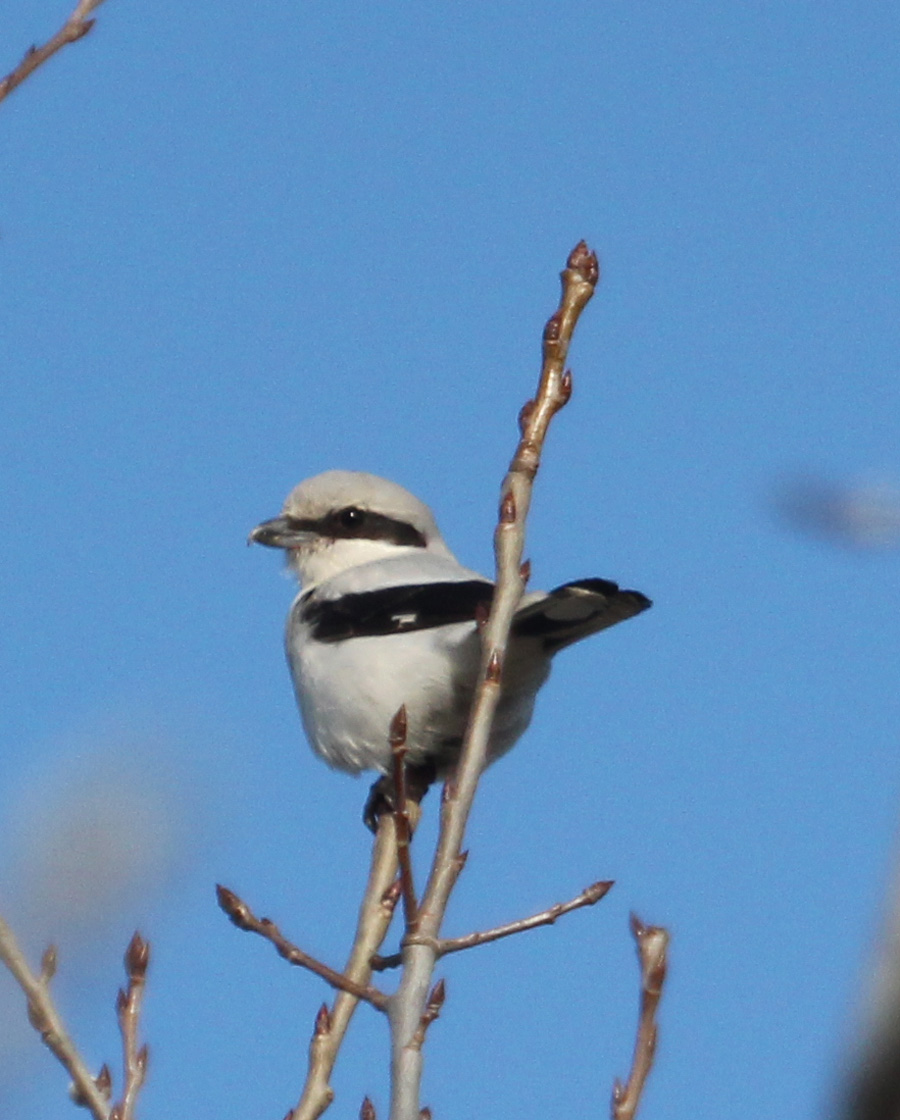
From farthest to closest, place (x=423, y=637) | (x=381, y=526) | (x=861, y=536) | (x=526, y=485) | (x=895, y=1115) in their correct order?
(x=381, y=526), (x=423, y=637), (x=526, y=485), (x=861, y=536), (x=895, y=1115)

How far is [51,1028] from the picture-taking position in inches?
77.5

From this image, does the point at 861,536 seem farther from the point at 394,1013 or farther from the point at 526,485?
the point at 526,485

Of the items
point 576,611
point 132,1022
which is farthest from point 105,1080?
point 576,611

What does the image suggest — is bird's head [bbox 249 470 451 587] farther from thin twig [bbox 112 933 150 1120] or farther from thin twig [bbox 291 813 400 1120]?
thin twig [bbox 112 933 150 1120]

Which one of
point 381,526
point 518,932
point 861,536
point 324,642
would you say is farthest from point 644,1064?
point 381,526

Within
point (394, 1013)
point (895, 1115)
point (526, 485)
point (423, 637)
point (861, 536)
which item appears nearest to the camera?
point (895, 1115)

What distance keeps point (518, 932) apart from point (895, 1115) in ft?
5.08

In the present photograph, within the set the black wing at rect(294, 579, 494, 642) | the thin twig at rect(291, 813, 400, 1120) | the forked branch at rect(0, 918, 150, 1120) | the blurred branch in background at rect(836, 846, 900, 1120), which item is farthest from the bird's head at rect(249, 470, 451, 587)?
the blurred branch in background at rect(836, 846, 900, 1120)

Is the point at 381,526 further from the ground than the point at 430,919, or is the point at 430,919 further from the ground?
the point at 381,526

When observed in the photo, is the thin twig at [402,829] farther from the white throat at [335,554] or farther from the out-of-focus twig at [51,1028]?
the white throat at [335,554]

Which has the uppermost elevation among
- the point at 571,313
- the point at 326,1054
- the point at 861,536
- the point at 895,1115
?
the point at 571,313

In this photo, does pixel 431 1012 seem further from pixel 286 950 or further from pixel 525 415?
pixel 525 415

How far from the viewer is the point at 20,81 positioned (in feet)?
6.14

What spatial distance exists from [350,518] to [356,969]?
106 inches
